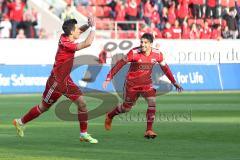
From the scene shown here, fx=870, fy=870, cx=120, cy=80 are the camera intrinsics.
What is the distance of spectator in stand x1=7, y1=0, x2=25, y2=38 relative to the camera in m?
36.8

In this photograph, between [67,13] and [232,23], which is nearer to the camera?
[67,13]

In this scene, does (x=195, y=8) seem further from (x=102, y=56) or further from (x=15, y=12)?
(x=15, y=12)

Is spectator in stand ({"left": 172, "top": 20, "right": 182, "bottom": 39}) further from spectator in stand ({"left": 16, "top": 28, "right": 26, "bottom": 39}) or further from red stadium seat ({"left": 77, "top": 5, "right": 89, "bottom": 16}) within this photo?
spectator in stand ({"left": 16, "top": 28, "right": 26, "bottom": 39})

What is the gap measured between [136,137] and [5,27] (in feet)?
67.9

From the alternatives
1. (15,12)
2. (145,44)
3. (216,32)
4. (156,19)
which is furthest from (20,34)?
(145,44)

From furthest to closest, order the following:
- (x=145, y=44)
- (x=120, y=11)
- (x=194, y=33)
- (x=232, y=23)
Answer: (x=232, y=23) < (x=194, y=33) < (x=120, y=11) < (x=145, y=44)

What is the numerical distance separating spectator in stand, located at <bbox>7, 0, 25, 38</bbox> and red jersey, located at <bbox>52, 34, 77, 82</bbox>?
823 inches

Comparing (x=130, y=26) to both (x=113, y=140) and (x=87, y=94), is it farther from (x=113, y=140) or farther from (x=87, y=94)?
(x=113, y=140)

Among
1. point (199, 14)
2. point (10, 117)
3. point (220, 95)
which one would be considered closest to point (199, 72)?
point (220, 95)

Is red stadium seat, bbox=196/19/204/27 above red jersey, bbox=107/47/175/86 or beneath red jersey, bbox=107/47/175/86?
above

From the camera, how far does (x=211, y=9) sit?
4244cm

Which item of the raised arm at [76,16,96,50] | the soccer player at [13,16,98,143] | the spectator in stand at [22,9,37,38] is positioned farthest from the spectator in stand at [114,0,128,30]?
the raised arm at [76,16,96,50]

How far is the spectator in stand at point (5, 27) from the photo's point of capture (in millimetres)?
36625

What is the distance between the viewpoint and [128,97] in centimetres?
1769
